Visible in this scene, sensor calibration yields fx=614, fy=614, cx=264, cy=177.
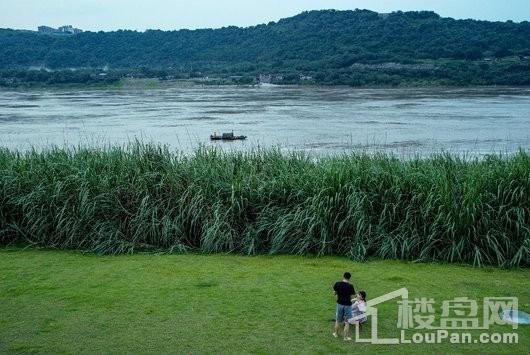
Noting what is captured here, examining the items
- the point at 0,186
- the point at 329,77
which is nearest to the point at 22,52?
the point at 329,77

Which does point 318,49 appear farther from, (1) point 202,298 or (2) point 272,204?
(1) point 202,298

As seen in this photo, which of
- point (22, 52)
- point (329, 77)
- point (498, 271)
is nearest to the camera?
point (498, 271)

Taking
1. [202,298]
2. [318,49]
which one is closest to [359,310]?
[202,298]

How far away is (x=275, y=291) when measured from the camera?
280 inches

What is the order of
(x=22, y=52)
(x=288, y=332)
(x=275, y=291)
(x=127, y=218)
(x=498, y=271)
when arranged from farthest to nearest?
(x=22, y=52) < (x=127, y=218) < (x=498, y=271) < (x=275, y=291) < (x=288, y=332)

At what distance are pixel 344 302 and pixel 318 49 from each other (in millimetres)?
106310

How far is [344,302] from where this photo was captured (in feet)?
18.5

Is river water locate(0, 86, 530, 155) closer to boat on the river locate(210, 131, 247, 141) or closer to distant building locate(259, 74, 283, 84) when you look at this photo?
boat on the river locate(210, 131, 247, 141)

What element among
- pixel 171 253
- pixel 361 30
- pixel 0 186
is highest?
pixel 361 30

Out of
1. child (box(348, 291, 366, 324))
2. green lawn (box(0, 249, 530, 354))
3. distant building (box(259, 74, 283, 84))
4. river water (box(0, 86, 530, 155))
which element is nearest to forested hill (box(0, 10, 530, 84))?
distant building (box(259, 74, 283, 84))

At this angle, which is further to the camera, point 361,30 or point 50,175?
point 361,30

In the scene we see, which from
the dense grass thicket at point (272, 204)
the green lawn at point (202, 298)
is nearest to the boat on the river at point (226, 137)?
the dense grass thicket at point (272, 204)

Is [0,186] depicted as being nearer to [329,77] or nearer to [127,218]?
[127,218]

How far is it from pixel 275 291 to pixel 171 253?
8.16 ft
